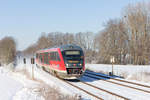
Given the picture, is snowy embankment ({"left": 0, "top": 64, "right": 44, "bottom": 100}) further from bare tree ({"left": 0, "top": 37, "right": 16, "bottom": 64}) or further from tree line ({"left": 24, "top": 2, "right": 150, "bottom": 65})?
bare tree ({"left": 0, "top": 37, "right": 16, "bottom": 64})

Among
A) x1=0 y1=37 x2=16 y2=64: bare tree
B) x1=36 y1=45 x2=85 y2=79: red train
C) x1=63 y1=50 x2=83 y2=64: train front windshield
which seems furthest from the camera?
x1=0 y1=37 x2=16 y2=64: bare tree

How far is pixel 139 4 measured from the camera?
3925 centimetres

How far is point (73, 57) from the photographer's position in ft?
56.3

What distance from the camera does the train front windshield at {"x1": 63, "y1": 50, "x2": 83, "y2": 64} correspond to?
1694 centimetres

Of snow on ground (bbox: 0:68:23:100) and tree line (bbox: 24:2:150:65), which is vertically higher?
tree line (bbox: 24:2:150:65)

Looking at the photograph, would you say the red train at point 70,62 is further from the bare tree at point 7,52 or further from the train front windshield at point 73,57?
the bare tree at point 7,52

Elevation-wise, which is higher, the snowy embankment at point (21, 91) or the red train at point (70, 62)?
the red train at point (70, 62)

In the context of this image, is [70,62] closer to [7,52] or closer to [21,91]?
[21,91]

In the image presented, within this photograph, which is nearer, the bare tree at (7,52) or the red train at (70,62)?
the red train at (70,62)

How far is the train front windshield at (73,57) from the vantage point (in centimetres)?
1694

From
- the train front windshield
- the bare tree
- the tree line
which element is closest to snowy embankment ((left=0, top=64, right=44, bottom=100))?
the train front windshield

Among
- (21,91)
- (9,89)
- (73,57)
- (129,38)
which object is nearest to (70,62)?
(73,57)

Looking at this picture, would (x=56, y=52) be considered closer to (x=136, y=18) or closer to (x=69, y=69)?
(x=69, y=69)

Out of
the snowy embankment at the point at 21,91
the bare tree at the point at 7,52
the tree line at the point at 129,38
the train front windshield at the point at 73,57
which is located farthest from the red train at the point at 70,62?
the bare tree at the point at 7,52
